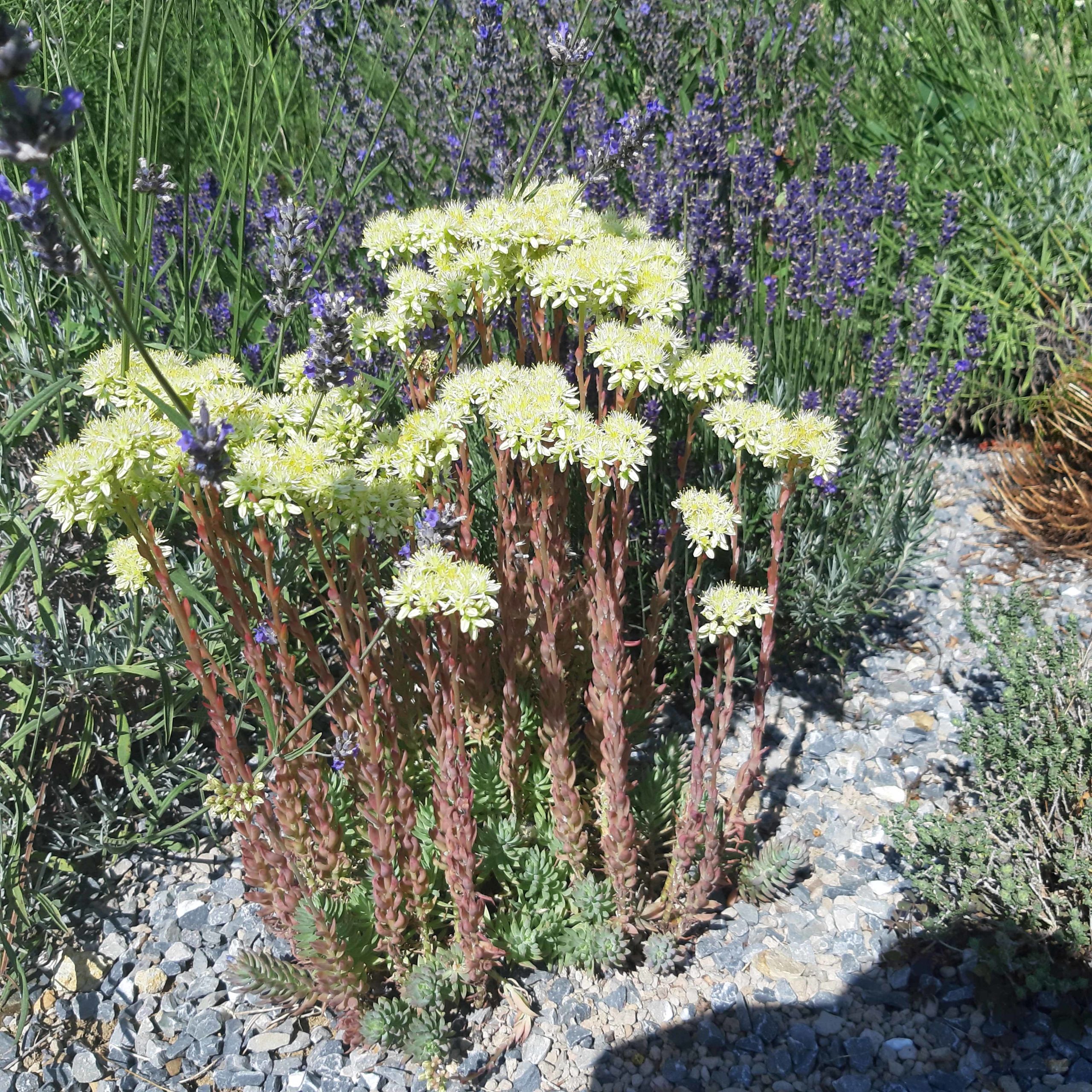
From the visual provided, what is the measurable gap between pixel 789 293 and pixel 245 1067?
290 cm

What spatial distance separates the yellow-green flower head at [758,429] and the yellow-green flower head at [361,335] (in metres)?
0.75

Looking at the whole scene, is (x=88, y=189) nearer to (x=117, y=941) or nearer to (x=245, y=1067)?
(x=117, y=941)

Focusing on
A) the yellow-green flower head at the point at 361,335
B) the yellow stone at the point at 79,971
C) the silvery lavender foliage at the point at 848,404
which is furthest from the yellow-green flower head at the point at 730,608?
the yellow stone at the point at 79,971

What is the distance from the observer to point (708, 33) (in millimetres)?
5023

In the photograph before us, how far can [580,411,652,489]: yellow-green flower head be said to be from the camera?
1.77 metres

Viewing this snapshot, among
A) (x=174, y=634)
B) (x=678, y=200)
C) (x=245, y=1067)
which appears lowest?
(x=245, y=1067)

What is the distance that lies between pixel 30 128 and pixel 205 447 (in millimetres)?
463

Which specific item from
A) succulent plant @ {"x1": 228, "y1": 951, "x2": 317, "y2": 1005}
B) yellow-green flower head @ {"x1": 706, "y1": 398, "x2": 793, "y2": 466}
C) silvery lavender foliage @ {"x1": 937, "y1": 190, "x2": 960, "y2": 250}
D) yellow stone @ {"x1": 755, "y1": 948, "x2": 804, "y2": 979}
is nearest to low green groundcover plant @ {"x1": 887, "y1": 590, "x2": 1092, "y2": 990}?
yellow stone @ {"x1": 755, "y1": 948, "x2": 804, "y2": 979}

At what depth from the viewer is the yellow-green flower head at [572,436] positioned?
1757mm

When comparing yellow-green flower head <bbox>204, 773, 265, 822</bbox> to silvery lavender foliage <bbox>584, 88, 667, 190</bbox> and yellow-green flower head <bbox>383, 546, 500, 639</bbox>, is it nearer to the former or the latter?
yellow-green flower head <bbox>383, 546, 500, 639</bbox>

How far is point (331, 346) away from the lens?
5.84 feet

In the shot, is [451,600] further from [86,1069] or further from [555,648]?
[86,1069]

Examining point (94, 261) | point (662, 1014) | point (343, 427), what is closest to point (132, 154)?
point (343, 427)

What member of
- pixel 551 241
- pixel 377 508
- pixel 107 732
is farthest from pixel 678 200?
pixel 107 732
